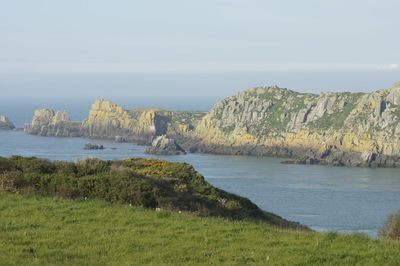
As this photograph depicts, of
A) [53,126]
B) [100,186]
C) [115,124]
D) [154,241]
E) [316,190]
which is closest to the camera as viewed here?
[154,241]

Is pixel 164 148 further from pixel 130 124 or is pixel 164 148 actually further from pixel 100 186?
pixel 100 186

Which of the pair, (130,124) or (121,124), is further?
(121,124)

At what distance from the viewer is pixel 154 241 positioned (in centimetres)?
1027

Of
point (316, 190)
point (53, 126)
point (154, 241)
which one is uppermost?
point (154, 241)

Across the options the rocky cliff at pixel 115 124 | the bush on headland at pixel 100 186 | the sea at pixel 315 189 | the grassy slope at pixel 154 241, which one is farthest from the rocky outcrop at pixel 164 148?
the grassy slope at pixel 154 241

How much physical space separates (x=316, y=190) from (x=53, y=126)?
398ft

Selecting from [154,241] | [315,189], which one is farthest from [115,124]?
[154,241]

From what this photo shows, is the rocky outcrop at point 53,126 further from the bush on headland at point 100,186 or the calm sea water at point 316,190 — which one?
the bush on headland at point 100,186

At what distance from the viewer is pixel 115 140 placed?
176625mm

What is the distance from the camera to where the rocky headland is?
5295 inches

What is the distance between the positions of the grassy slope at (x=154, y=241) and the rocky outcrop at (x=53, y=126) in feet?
579

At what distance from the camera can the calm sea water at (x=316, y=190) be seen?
60438mm

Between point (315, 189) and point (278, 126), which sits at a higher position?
point (278, 126)

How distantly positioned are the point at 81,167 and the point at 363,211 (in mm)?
50985
